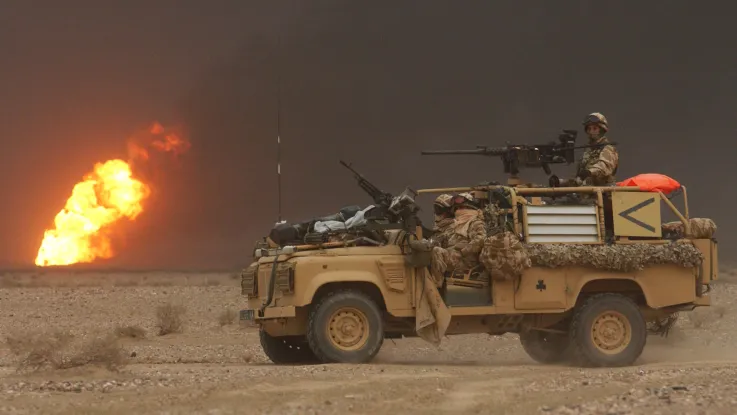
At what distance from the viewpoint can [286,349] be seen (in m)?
16.9

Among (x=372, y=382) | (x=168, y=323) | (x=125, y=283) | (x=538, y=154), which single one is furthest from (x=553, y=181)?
(x=125, y=283)

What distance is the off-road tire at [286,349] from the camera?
16781 mm

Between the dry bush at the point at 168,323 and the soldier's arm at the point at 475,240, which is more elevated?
the soldier's arm at the point at 475,240

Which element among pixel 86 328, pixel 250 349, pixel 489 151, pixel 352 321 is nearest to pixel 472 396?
pixel 352 321

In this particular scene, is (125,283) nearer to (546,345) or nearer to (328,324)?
(546,345)

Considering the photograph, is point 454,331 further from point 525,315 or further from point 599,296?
point 599,296

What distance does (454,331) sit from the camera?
15875mm

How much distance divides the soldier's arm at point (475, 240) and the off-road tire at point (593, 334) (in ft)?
5.93

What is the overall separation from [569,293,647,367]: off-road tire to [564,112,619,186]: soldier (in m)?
1.78

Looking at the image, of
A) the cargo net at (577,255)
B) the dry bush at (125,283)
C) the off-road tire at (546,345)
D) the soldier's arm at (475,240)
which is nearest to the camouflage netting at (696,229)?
the cargo net at (577,255)

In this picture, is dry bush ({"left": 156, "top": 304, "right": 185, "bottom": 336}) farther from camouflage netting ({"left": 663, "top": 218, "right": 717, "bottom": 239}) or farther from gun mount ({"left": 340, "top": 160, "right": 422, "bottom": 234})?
camouflage netting ({"left": 663, "top": 218, "right": 717, "bottom": 239})

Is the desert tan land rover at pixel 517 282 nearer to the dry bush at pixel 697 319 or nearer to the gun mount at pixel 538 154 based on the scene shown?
the gun mount at pixel 538 154

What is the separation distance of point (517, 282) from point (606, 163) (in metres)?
2.53

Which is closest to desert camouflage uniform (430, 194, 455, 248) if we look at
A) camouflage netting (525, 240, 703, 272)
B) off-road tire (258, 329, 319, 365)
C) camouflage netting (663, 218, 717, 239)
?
camouflage netting (525, 240, 703, 272)
